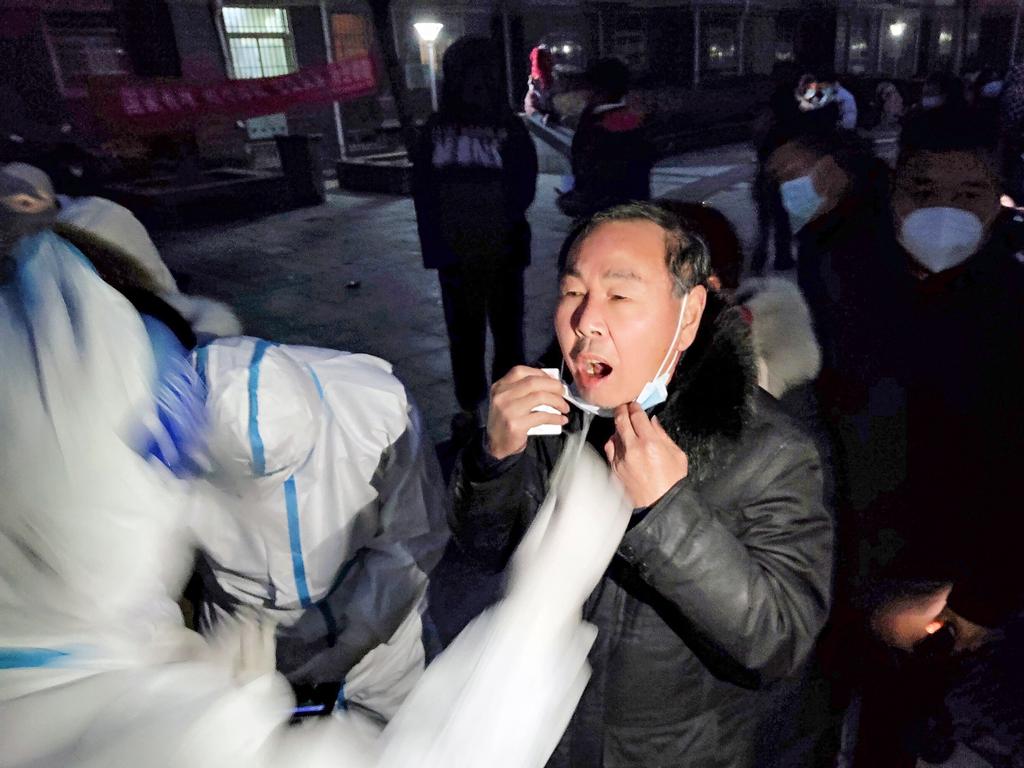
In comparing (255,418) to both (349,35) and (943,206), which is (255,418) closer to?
(943,206)

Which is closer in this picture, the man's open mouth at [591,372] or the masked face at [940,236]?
the man's open mouth at [591,372]

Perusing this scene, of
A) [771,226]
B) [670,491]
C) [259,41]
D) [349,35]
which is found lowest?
[771,226]

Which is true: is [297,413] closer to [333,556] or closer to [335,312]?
[333,556]

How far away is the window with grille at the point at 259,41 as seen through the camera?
15930 mm

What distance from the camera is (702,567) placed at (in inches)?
46.4

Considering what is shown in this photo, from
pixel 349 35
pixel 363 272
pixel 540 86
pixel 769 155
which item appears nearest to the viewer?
pixel 769 155

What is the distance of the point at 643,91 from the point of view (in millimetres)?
15117

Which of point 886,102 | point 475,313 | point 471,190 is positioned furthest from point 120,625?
point 886,102

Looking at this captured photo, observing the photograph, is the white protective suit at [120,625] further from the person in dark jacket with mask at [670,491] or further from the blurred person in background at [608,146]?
the blurred person in background at [608,146]

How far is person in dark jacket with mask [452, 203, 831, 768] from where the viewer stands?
1.20 m

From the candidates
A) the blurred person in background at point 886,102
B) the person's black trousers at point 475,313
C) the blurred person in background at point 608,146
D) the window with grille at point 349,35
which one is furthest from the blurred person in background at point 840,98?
the window with grille at point 349,35

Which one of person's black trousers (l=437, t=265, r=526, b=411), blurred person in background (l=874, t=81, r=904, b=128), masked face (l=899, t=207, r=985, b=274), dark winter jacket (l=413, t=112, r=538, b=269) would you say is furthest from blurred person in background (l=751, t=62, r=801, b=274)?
blurred person in background (l=874, t=81, r=904, b=128)

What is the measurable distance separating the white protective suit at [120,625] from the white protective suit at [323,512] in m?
0.47

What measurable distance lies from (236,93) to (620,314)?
1032 centimetres
